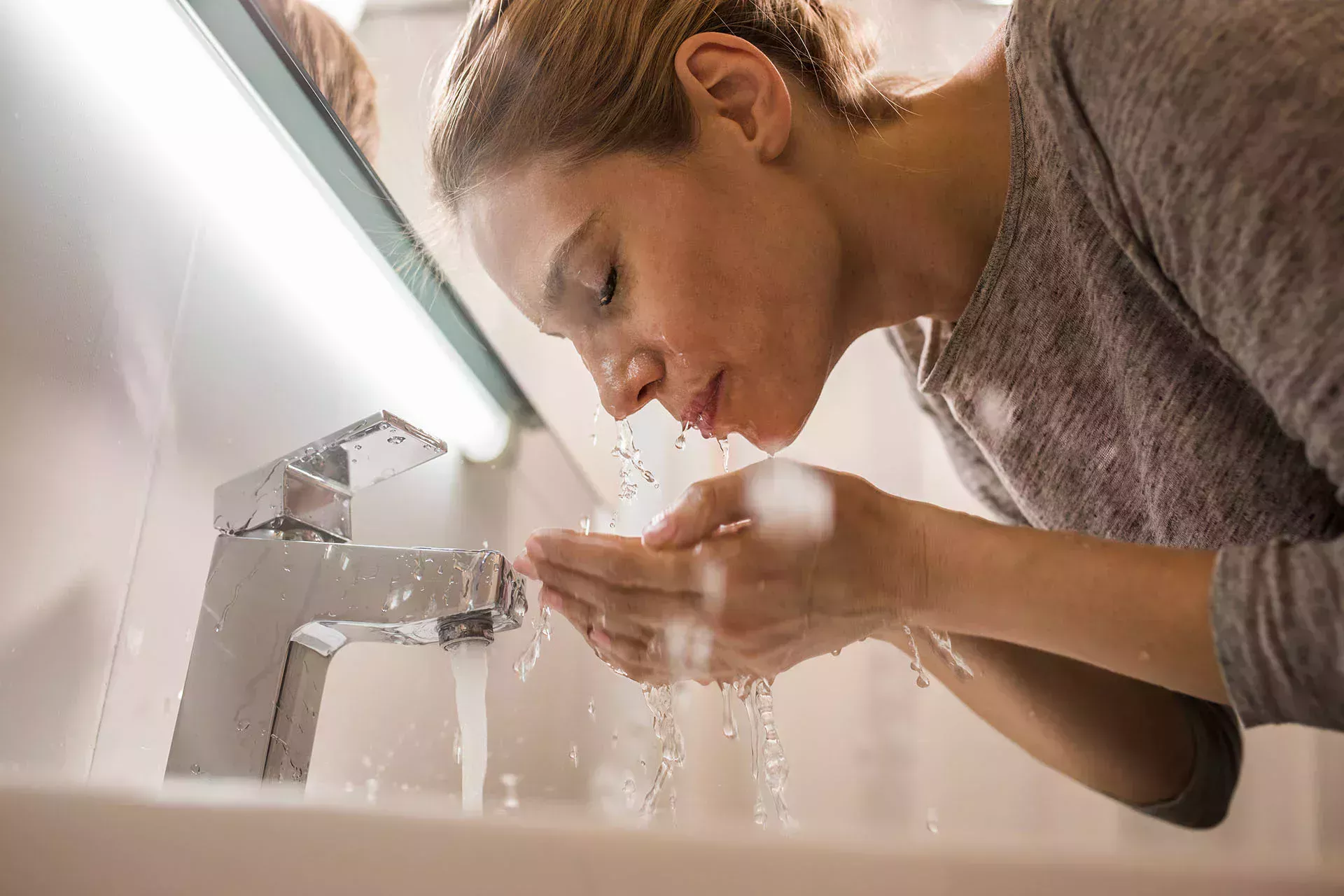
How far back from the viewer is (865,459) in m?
1.25

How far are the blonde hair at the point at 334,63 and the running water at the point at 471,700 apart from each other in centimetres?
41

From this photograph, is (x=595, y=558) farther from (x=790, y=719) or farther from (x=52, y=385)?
(x=790, y=719)

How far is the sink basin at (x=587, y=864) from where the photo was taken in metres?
0.27

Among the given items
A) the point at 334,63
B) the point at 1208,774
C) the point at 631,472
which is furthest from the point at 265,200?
the point at 1208,774

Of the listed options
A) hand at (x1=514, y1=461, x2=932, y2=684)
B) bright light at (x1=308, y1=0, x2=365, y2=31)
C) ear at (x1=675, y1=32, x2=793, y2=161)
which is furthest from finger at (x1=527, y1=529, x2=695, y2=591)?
bright light at (x1=308, y1=0, x2=365, y2=31)

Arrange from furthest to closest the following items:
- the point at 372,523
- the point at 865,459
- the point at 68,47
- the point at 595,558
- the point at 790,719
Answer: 1. the point at 865,459
2. the point at 790,719
3. the point at 372,523
4. the point at 68,47
5. the point at 595,558

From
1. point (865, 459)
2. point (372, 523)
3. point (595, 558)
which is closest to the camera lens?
point (595, 558)

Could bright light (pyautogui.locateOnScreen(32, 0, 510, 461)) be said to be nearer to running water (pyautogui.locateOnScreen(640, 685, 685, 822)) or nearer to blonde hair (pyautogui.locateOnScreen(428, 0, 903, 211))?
blonde hair (pyautogui.locateOnScreen(428, 0, 903, 211))

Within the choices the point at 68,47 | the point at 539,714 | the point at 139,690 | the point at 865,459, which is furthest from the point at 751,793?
the point at 68,47

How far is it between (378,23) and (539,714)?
0.65m

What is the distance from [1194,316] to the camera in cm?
49

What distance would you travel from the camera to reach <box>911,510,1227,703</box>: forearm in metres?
0.41

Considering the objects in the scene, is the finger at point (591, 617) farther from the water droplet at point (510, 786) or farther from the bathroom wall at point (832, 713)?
the water droplet at point (510, 786)

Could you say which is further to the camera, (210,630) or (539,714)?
(539,714)
